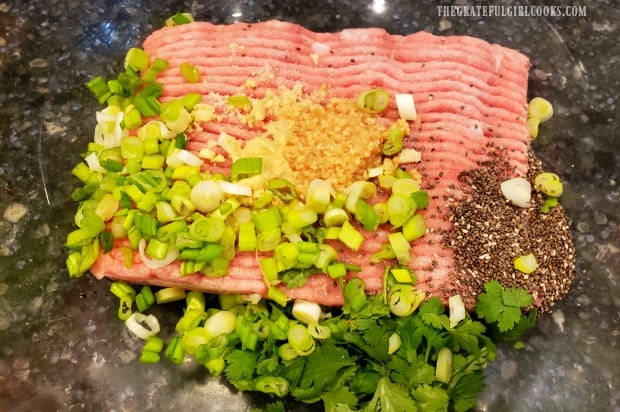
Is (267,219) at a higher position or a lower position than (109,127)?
lower

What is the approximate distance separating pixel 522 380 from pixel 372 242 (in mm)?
897

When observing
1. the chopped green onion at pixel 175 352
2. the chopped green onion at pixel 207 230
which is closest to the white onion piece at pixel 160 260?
the chopped green onion at pixel 207 230

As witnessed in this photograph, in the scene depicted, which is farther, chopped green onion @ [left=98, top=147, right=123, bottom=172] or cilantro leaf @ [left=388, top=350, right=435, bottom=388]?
chopped green onion @ [left=98, top=147, right=123, bottom=172]

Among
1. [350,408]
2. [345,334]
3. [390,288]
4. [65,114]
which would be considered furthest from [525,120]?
[65,114]

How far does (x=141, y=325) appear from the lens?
2.92 meters

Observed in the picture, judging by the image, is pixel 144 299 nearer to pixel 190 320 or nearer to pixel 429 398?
pixel 190 320

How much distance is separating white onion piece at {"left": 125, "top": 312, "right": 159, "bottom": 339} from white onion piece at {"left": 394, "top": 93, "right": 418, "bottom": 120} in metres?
1.45

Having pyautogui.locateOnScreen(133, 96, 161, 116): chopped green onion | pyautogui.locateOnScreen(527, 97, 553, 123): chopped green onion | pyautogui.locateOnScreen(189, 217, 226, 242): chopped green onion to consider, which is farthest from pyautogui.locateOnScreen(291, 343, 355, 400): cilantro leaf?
pyautogui.locateOnScreen(527, 97, 553, 123): chopped green onion

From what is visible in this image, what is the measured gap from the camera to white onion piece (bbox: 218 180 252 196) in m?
2.73

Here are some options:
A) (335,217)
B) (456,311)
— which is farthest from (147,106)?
(456,311)

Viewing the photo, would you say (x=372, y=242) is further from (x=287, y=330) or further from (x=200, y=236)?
(x=200, y=236)

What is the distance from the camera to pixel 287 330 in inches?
108

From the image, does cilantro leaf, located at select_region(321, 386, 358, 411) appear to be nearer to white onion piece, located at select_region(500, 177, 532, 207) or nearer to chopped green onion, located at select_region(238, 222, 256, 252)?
chopped green onion, located at select_region(238, 222, 256, 252)

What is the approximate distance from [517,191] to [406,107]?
611 millimetres
